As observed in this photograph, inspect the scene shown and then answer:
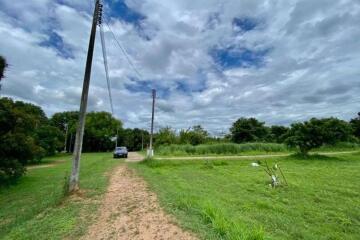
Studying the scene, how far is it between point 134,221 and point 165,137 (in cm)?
3773

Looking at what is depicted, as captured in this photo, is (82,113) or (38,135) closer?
(82,113)

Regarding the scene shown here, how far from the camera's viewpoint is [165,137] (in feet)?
144

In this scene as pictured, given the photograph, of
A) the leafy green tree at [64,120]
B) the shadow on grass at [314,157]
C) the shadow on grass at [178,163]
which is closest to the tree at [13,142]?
the shadow on grass at [178,163]

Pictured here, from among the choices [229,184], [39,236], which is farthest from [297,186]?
[39,236]

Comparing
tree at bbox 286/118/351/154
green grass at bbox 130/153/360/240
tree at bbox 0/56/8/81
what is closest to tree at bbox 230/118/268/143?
tree at bbox 286/118/351/154

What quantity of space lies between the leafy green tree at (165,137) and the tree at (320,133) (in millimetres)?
21226

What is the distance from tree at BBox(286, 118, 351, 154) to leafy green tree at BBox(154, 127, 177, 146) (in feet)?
69.6

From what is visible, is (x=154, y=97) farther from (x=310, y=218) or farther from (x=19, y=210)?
(x=310, y=218)

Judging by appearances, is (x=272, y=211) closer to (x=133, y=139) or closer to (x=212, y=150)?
(x=212, y=150)

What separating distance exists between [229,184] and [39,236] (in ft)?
27.2

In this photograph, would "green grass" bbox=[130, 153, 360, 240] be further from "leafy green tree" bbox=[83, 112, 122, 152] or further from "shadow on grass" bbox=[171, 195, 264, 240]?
"leafy green tree" bbox=[83, 112, 122, 152]

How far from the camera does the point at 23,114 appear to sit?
49.7 ft

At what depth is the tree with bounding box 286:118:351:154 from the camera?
2506 cm

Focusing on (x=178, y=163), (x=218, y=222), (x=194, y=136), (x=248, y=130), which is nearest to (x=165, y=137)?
(x=194, y=136)
